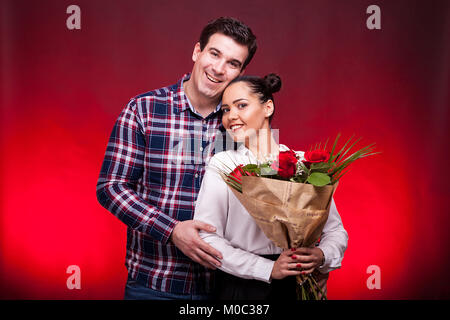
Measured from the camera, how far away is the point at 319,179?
1424 millimetres

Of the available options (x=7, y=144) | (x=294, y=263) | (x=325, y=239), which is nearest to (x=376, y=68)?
(x=325, y=239)

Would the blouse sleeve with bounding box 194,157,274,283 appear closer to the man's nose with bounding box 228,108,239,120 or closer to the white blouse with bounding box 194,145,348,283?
the white blouse with bounding box 194,145,348,283

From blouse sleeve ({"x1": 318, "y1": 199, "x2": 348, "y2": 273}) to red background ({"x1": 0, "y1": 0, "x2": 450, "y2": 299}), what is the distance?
140 centimetres

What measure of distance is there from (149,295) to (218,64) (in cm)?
109

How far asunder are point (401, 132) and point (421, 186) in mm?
446

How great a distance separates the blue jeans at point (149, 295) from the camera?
1.87 meters

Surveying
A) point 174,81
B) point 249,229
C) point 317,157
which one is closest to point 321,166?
point 317,157

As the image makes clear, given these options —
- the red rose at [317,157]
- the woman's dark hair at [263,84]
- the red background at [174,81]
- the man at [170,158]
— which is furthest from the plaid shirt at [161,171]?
the red background at [174,81]

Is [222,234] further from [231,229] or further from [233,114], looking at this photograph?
[233,114]

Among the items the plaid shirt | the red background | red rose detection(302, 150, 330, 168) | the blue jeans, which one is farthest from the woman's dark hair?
the red background

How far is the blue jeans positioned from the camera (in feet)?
6.14

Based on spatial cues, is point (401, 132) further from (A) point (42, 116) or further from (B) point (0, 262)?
(B) point (0, 262)

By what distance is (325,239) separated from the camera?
1764mm

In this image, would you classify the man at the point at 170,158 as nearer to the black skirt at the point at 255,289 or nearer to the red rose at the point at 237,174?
the black skirt at the point at 255,289
